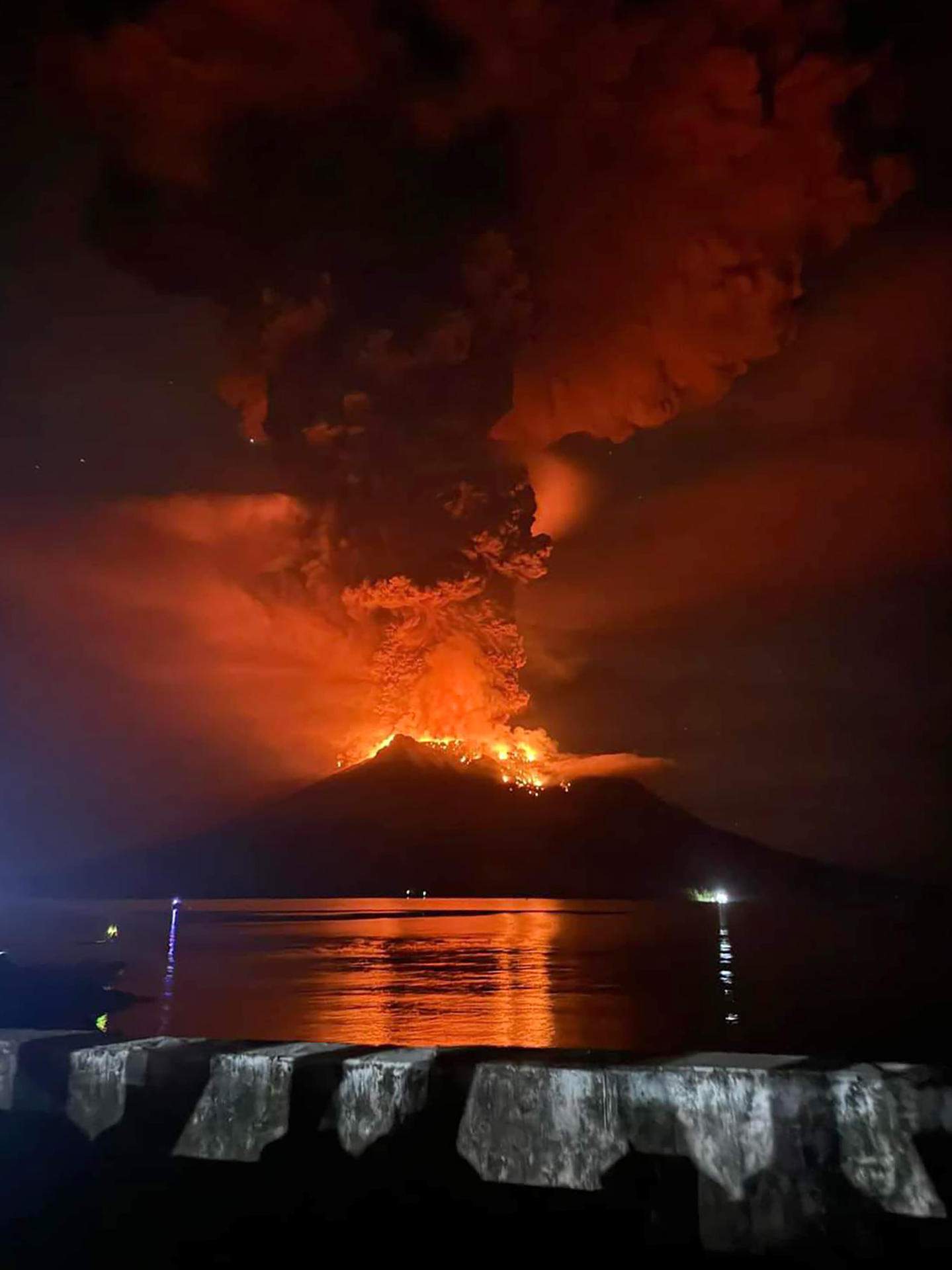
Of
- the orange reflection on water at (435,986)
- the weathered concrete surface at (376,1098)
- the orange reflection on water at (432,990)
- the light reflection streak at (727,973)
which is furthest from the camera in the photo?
the light reflection streak at (727,973)

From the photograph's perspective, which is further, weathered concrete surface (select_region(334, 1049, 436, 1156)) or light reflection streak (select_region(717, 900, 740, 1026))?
light reflection streak (select_region(717, 900, 740, 1026))

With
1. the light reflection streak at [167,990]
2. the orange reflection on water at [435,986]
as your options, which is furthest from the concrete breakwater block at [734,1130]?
the light reflection streak at [167,990]

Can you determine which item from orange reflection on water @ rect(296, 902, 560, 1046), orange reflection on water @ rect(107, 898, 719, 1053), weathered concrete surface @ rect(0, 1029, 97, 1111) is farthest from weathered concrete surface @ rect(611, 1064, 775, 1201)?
orange reflection on water @ rect(296, 902, 560, 1046)

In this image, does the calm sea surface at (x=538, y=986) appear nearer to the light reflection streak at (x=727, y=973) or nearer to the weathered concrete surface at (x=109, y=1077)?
the light reflection streak at (x=727, y=973)

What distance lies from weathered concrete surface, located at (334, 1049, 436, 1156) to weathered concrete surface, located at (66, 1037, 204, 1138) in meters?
1.27

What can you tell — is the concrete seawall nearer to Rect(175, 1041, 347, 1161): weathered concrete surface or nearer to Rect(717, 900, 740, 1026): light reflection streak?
Rect(175, 1041, 347, 1161): weathered concrete surface

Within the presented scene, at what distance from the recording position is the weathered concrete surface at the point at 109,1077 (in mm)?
6852

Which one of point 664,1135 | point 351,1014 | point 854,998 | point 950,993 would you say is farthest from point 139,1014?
point 950,993

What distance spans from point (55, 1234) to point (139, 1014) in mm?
34762

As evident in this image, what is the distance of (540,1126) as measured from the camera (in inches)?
237

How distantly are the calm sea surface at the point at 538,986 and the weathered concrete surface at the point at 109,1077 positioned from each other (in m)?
0.79

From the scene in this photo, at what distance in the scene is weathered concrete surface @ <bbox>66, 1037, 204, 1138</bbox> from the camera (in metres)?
6.85

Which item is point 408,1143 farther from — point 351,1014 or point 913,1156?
point 351,1014

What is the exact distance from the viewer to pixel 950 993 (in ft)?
174
